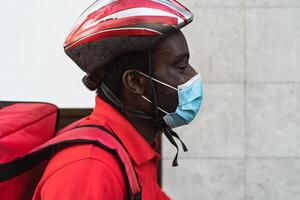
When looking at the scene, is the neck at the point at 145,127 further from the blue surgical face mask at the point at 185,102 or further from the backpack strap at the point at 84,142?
the backpack strap at the point at 84,142

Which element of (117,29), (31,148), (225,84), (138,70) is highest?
(117,29)

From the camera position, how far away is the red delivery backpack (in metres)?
1.76

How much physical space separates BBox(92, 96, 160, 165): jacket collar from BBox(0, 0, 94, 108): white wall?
8.45ft

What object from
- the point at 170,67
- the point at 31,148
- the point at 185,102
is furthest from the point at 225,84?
the point at 31,148

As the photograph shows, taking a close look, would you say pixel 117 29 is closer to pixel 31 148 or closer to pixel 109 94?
pixel 109 94

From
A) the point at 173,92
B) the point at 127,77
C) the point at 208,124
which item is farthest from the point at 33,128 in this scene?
the point at 208,124

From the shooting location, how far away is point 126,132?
6.81 feet

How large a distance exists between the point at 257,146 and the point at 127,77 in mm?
2728

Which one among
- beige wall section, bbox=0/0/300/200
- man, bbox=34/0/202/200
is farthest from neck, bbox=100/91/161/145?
beige wall section, bbox=0/0/300/200

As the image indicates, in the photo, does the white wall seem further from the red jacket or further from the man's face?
the red jacket

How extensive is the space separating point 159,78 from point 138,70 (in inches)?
3.4

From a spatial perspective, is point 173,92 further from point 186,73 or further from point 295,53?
point 295,53

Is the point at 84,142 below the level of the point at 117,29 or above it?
below

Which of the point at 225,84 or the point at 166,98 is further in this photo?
the point at 225,84
